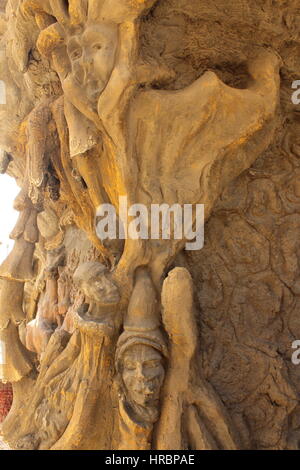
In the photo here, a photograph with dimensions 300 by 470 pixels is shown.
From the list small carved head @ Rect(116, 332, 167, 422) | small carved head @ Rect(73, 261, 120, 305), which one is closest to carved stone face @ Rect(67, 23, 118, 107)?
small carved head @ Rect(73, 261, 120, 305)

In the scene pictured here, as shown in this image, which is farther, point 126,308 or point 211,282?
point 211,282

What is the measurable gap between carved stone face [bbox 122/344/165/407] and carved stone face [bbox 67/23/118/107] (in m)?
0.95

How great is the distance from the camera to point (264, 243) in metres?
2.15

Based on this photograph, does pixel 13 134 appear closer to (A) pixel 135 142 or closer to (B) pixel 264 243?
(A) pixel 135 142

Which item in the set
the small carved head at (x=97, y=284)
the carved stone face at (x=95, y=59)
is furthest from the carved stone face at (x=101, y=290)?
the carved stone face at (x=95, y=59)

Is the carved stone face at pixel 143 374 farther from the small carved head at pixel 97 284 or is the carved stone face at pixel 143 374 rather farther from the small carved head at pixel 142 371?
the small carved head at pixel 97 284

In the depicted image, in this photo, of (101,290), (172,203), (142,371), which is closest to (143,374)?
(142,371)

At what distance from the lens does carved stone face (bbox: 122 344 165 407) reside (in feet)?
6.01

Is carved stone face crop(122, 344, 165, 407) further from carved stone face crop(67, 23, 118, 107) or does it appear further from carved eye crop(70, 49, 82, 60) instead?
carved eye crop(70, 49, 82, 60)

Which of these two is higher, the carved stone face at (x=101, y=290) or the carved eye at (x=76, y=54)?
the carved eye at (x=76, y=54)

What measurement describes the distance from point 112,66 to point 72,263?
1036 millimetres

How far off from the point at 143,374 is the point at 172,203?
0.65 meters

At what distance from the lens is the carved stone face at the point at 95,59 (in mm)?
1941

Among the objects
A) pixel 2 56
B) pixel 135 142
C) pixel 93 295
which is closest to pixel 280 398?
pixel 93 295
